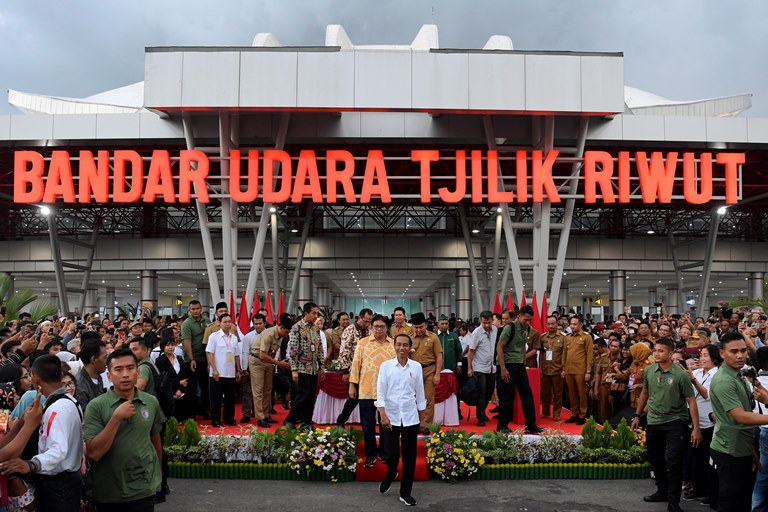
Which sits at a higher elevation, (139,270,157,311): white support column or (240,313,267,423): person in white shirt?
(139,270,157,311): white support column

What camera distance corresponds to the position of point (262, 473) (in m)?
8.22

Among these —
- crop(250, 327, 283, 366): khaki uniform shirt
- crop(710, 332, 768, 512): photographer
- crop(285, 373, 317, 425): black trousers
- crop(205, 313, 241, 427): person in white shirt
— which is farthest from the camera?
crop(250, 327, 283, 366): khaki uniform shirt

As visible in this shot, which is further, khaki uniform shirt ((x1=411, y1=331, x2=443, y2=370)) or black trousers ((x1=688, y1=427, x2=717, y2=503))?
khaki uniform shirt ((x1=411, y1=331, x2=443, y2=370))

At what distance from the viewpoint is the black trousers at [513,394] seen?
9727 millimetres

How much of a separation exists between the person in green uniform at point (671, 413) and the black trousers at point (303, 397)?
4.95 m

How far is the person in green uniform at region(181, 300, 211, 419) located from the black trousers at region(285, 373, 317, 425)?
1851 mm

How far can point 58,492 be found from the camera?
4078mm

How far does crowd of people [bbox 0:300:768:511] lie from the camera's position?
404cm

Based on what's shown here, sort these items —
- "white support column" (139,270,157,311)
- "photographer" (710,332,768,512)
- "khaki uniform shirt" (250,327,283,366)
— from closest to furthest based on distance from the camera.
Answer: "photographer" (710,332,768,512), "khaki uniform shirt" (250,327,283,366), "white support column" (139,270,157,311)

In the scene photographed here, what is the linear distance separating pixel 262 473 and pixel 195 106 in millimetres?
10110

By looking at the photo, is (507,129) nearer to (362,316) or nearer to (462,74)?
(462,74)

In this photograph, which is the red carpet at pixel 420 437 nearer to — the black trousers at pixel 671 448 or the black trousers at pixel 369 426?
the black trousers at pixel 369 426

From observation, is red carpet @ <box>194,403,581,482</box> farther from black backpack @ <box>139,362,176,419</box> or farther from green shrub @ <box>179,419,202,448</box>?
black backpack @ <box>139,362,176,419</box>

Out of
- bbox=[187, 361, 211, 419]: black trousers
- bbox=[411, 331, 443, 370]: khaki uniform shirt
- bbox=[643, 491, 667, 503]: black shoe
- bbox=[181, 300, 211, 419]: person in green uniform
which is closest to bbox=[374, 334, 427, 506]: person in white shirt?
bbox=[411, 331, 443, 370]: khaki uniform shirt
